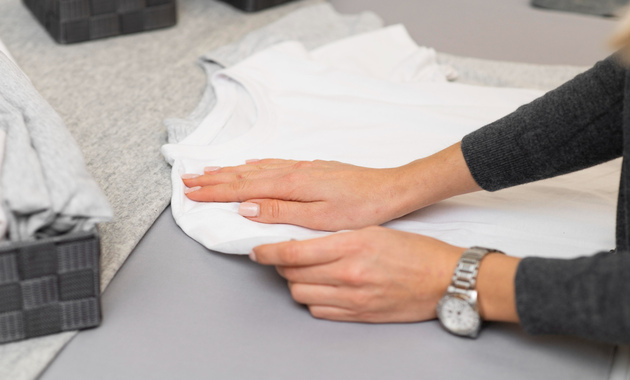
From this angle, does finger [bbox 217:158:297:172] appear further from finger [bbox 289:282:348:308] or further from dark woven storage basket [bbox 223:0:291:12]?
dark woven storage basket [bbox 223:0:291:12]

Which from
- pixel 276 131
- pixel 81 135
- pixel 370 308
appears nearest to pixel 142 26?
pixel 81 135

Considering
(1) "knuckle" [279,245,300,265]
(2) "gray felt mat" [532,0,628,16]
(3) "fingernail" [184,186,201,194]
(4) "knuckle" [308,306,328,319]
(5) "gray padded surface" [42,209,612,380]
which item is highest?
(2) "gray felt mat" [532,0,628,16]

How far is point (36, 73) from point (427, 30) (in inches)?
30.4

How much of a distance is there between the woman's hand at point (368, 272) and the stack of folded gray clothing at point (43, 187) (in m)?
0.16

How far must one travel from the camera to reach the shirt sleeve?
66 centimetres

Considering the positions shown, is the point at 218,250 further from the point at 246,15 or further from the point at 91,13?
the point at 246,15

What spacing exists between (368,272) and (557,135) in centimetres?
26

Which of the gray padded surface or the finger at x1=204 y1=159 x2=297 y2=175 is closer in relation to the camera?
the gray padded surface

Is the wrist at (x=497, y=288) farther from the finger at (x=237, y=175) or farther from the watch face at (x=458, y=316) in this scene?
the finger at (x=237, y=175)

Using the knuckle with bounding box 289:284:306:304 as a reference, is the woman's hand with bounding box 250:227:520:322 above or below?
above

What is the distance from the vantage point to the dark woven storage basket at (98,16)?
1.17 metres

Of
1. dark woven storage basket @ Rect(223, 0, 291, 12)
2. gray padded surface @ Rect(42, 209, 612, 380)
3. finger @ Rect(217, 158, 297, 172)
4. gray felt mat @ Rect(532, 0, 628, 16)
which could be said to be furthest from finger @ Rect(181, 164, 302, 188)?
gray felt mat @ Rect(532, 0, 628, 16)

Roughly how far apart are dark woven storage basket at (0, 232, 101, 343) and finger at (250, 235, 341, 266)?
0.51 feet

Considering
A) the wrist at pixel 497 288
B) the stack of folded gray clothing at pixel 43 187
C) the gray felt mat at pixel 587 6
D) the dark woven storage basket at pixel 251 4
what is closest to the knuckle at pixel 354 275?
the wrist at pixel 497 288
